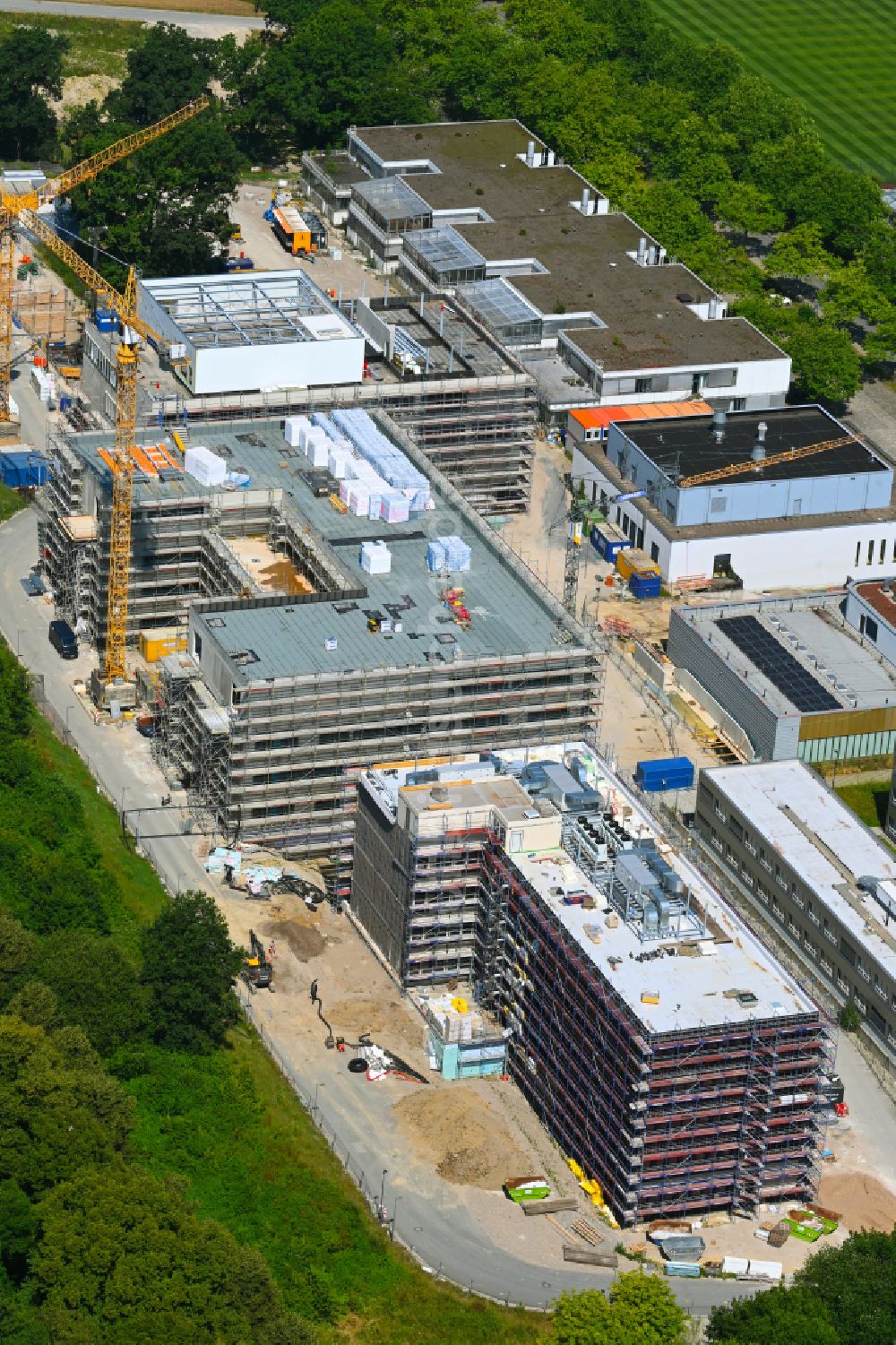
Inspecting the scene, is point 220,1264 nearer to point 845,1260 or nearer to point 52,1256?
point 52,1256

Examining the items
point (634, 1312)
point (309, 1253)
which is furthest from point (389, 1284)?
point (634, 1312)

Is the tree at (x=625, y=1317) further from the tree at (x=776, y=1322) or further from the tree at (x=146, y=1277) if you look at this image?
the tree at (x=146, y=1277)

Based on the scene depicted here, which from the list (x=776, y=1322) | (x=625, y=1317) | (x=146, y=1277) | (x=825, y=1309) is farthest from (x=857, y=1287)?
(x=146, y=1277)

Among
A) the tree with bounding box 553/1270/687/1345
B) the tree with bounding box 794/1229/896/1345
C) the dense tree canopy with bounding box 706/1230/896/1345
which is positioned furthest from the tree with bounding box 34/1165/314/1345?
the tree with bounding box 794/1229/896/1345

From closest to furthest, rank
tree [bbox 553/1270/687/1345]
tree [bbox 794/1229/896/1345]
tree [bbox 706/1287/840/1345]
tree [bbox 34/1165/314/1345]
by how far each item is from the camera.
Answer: tree [bbox 34/1165/314/1345] → tree [bbox 553/1270/687/1345] → tree [bbox 706/1287/840/1345] → tree [bbox 794/1229/896/1345]

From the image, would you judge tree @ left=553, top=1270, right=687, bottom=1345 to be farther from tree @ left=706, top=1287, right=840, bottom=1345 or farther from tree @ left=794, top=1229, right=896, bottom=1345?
tree @ left=794, top=1229, right=896, bottom=1345

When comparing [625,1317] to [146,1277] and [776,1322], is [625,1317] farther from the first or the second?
[146,1277]
